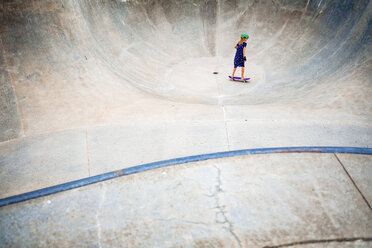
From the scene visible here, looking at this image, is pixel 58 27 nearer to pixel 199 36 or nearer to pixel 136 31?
pixel 136 31

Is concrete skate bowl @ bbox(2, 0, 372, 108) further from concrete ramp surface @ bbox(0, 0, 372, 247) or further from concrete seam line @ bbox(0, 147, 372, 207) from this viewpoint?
concrete seam line @ bbox(0, 147, 372, 207)

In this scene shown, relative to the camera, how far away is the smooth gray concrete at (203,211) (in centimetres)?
216

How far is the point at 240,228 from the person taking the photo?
2.24 m

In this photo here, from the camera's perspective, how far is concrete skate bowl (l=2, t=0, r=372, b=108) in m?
4.76

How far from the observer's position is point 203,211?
94.6 inches

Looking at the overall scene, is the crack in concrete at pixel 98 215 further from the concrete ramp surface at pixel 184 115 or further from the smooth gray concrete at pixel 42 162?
the smooth gray concrete at pixel 42 162

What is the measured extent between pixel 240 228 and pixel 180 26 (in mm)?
7426

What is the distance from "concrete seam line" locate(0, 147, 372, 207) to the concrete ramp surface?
2.8 inches

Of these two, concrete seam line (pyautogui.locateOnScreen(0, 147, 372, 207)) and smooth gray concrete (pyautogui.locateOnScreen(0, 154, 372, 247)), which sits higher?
concrete seam line (pyautogui.locateOnScreen(0, 147, 372, 207))

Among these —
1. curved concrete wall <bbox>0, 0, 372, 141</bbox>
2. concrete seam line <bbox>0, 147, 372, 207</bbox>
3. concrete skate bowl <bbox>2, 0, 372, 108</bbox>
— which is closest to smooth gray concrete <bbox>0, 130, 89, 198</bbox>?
concrete seam line <bbox>0, 147, 372, 207</bbox>

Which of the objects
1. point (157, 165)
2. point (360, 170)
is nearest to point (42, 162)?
point (157, 165)

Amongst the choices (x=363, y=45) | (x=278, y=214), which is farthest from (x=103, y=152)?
(x=363, y=45)

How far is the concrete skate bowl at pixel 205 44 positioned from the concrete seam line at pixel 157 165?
70.0 inches

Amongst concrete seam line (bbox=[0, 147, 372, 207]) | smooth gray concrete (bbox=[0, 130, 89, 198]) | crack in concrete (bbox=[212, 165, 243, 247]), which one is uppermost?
smooth gray concrete (bbox=[0, 130, 89, 198])
